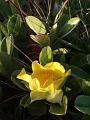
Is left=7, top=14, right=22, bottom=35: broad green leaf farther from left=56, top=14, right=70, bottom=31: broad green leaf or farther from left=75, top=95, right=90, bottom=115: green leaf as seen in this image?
left=75, top=95, right=90, bottom=115: green leaf

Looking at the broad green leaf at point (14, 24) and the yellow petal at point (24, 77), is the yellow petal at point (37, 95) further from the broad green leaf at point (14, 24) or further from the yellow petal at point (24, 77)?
the broad green leaf at point (14, 24)

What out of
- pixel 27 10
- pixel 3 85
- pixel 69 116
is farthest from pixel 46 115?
pixel 27 10

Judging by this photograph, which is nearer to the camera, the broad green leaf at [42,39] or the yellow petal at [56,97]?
the yellow petal at [56,97]

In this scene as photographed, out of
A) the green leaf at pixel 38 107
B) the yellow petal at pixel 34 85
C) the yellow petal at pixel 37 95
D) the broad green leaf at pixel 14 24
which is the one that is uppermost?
the broad green leaf at pixel 14 24

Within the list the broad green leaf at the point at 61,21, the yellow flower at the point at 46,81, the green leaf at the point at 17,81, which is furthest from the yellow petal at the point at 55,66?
the broad green leaf at the point at 61,21

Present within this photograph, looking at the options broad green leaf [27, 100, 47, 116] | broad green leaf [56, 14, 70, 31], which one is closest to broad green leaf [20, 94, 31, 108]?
broad green leaf [27, 100, 47, 116]

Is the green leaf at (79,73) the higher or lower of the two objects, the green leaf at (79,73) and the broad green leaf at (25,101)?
the lower

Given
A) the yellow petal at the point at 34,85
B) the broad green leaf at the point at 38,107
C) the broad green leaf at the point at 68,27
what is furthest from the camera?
the broad green leaf at the point at 68,27
